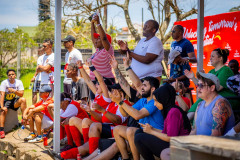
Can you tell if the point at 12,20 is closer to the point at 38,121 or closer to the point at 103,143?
the point at 38,121

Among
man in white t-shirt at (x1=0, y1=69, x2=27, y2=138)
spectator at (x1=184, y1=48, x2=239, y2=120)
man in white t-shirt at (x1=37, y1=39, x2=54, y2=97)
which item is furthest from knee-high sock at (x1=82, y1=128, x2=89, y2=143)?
man in white t-shirt at (x1=0, y1=69, x2=27, y2=138)

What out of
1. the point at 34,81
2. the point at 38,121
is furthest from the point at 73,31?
the point at 38,121

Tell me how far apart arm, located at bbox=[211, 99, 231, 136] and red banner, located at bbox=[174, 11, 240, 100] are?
4.71 metres

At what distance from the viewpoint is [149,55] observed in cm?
522

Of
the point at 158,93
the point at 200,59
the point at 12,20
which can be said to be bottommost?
the point at 158,93

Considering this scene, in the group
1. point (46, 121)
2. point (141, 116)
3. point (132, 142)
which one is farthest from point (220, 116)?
point (46, 121)

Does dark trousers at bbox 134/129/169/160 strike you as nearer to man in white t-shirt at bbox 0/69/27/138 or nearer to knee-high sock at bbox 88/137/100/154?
knee-high sock at bbox 88/137/100/154

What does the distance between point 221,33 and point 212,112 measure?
5567mm

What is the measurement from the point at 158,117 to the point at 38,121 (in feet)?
11.9

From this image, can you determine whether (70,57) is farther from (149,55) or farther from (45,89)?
(149,55)

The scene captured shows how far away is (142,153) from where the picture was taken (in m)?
4.08

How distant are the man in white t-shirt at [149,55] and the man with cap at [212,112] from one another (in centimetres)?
140

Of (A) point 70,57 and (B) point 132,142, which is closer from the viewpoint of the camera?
(B) point 132,142

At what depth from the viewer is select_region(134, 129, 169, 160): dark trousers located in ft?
12.8
